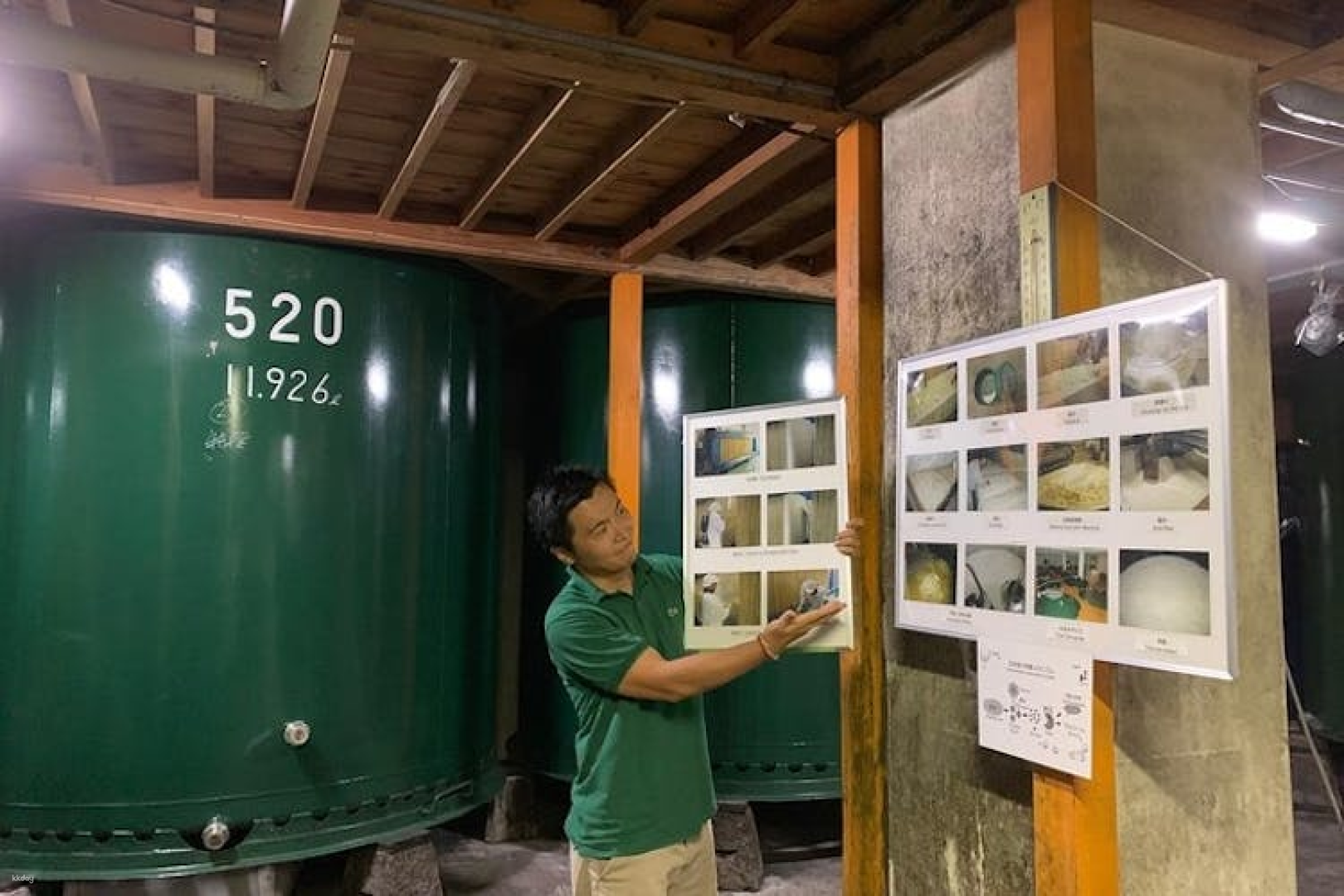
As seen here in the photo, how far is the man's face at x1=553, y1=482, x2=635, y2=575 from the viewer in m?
2.32

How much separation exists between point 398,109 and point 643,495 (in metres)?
2.33

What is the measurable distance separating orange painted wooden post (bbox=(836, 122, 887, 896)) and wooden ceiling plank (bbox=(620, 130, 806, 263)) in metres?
0.35

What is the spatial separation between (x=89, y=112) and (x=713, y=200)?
1.88 metres

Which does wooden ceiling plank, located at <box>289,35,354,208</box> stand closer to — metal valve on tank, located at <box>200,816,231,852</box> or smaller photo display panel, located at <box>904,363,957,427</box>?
smaller photo display panel, located at <box>904,363,957,427</box>

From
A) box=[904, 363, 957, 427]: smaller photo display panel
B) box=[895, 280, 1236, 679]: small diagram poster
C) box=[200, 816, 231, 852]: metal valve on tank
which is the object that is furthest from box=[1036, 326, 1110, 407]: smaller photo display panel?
box=[200, 816, 231, 852]: metal valve on tank

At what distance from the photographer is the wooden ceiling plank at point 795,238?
387 centimetres

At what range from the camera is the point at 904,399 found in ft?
7.11

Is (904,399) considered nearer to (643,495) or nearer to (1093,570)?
(1093,570)

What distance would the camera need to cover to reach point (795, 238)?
13.4ft

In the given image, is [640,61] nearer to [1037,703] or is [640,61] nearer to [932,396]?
[932,396]

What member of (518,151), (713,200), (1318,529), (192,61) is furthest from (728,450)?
(1318,529)

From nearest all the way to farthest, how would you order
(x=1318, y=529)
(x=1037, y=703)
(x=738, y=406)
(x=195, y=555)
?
(x=1037, y=703) < (x=195, y=555) < (x=738, y=406) < (x=1318, y=529)

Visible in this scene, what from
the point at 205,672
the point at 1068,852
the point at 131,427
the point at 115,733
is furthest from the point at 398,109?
the point at 1068,852

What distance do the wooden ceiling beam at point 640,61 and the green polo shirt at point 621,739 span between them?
1207 millimetres
